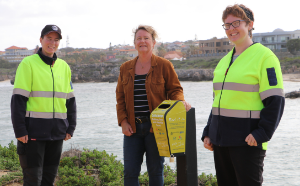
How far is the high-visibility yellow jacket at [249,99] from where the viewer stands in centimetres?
216

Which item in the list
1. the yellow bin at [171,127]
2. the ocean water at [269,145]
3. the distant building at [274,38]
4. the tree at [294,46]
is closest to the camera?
the yellow bin at [171,127]

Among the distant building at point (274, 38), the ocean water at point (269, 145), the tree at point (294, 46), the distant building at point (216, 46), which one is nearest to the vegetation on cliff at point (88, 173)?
the ocean water at point (269, 145)

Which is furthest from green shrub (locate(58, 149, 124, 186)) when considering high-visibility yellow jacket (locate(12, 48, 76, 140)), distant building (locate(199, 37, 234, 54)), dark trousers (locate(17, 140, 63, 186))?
distant building (locate(199, 37, 234, 54))

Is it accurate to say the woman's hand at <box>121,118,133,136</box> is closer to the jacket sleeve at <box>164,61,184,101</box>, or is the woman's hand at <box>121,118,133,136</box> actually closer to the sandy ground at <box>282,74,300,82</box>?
the jacket sleeve at <box>164,61,184,101</box>

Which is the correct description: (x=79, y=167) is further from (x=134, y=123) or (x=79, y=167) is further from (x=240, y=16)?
(x=240, y=16)

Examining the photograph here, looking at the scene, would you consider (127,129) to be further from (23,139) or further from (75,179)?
(75,179)

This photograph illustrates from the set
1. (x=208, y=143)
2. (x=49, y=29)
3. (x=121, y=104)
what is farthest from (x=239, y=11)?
(x=49, y=29)

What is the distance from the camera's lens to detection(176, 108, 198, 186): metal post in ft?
8.14

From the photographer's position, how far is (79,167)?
191 inches

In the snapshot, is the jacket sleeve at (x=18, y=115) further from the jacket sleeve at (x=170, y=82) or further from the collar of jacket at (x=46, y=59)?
the jacket sleeve at (x=170, y=82)

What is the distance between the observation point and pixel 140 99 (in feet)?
9.32

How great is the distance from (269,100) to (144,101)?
1.09 metres

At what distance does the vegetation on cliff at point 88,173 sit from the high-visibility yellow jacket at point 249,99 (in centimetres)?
178

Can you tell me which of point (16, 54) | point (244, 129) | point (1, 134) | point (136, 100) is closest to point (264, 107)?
point (244, 129)
